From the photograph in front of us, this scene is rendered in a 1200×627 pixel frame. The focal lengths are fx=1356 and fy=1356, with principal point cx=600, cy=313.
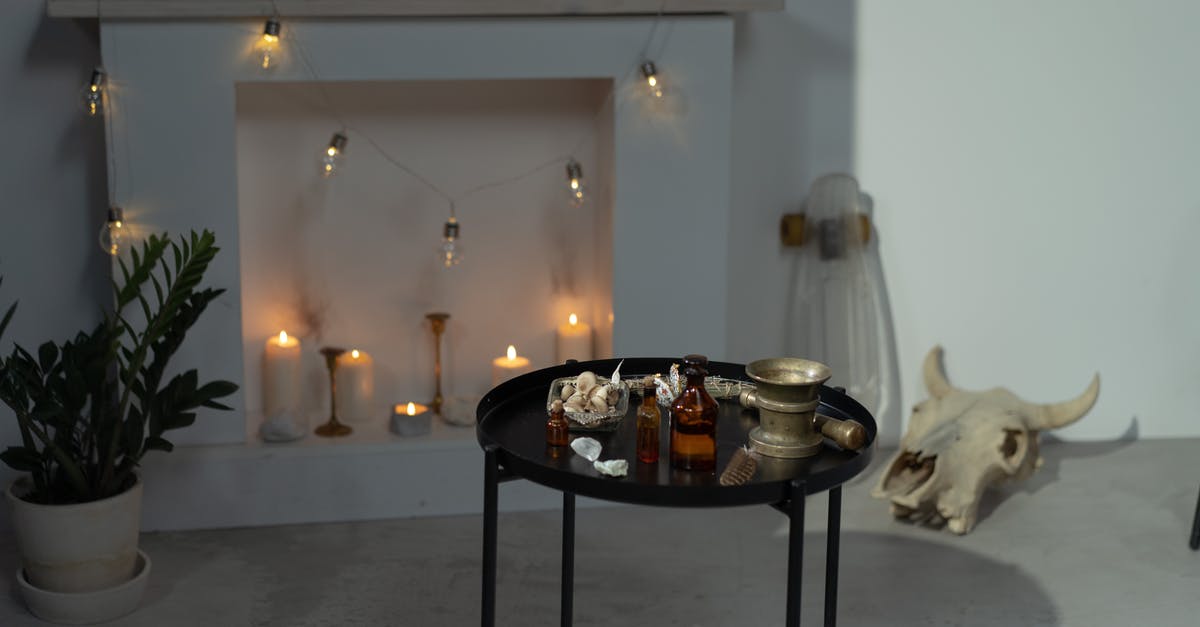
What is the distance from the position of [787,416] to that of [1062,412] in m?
1.69

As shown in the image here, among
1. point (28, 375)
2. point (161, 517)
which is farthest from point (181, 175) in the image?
point (161, 517)

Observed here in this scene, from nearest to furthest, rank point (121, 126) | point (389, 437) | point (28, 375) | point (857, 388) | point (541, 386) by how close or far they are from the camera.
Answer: point (541, 386)
point (28, 375)
point (121, 126)
point (389, 437)
point (857, 388)

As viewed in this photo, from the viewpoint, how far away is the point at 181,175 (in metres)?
3.19

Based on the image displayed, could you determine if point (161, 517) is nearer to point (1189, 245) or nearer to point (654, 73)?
point (654, 73)

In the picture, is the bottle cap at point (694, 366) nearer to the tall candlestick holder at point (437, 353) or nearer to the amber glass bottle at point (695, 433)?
the amber glass bottle at point (695, 433)

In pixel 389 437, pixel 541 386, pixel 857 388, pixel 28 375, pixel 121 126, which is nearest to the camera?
pixel 541 386

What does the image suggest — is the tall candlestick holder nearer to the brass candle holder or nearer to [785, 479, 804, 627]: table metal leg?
the brass candle holder

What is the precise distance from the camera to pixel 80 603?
→ 281 cm

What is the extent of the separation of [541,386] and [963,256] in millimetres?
1847

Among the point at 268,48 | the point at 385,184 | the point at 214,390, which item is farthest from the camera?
the point at 385,184

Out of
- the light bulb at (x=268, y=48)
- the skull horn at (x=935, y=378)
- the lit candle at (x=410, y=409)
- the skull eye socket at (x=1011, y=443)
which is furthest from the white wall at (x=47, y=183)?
the skull eye socket at (x=1011, y=443)

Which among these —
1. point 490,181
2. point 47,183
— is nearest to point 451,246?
point 490,181

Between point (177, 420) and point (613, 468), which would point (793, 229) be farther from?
point (613, 468)

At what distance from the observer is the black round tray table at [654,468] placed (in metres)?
1.96
